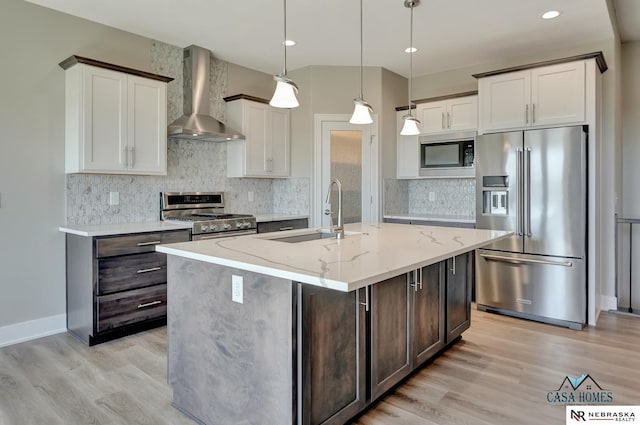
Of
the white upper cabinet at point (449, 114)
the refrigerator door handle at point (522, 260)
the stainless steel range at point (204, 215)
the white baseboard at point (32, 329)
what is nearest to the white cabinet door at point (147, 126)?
the stainless steel range at point (204, 215)

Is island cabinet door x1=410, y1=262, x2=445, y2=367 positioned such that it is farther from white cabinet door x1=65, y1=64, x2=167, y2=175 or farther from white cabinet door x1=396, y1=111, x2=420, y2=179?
white cabinet door x1=65, y1=64, x2=167, y2=175

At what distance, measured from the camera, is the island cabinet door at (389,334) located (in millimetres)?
A: 2186

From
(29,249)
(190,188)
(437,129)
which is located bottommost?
(29,249)

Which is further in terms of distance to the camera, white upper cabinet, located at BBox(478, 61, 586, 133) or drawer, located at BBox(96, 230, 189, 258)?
white upper cabinet, located at BBox(478, 61, 586, 133)

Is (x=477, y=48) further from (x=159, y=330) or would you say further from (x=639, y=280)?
(x=159, y=330)

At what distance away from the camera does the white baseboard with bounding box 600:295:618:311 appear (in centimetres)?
415

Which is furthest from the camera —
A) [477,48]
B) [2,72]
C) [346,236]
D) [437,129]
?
[437,129]

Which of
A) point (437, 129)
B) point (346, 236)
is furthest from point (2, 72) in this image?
point (437, 129)

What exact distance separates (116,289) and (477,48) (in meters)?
4.30

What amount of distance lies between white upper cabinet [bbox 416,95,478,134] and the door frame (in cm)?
61

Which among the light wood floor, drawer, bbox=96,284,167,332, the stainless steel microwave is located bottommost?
the light wood floor

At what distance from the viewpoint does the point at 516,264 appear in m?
3.90

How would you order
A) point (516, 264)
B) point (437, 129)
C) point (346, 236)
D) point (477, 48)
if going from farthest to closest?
point (437, 129) < point (477, 48) < point (516, 264) < point (346, 236)

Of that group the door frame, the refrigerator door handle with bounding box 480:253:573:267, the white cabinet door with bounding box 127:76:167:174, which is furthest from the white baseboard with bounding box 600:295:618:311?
the white cabinet door with bounding box 127:76:167:174
